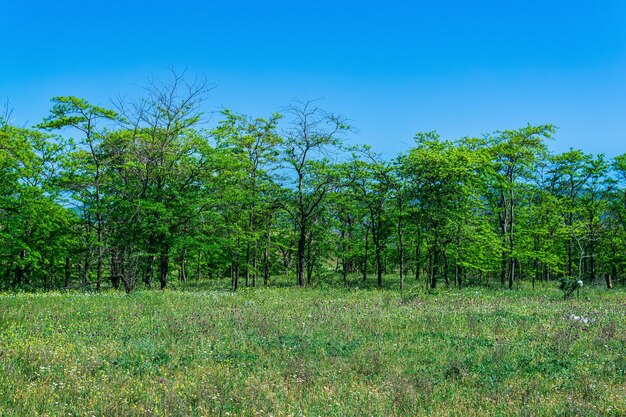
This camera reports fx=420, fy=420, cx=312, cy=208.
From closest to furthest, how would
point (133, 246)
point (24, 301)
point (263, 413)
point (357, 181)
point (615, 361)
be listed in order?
point (263, 413) → point (615, 361) → point (24, 301) → point (133, 246) → point (357, 181)

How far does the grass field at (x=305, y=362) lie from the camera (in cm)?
570

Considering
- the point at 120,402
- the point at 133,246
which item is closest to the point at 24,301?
the point at 133,246

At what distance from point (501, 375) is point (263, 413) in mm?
4202

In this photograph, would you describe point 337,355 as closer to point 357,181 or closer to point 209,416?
point 209,416

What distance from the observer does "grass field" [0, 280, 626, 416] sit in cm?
570

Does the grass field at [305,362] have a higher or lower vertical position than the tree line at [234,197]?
lower

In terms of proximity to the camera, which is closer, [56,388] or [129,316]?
[56,388]

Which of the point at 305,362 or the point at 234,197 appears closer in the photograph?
the point at 305,362

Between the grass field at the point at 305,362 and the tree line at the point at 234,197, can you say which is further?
the tree line at the point at 234,197

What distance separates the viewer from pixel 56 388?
602 cm

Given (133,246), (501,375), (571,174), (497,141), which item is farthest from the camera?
(571,174)

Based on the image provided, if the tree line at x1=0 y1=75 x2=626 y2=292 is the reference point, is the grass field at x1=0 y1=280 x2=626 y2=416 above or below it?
below

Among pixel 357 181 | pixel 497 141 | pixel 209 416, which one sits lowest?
pixel 209 416

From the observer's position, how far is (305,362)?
7.50 m
